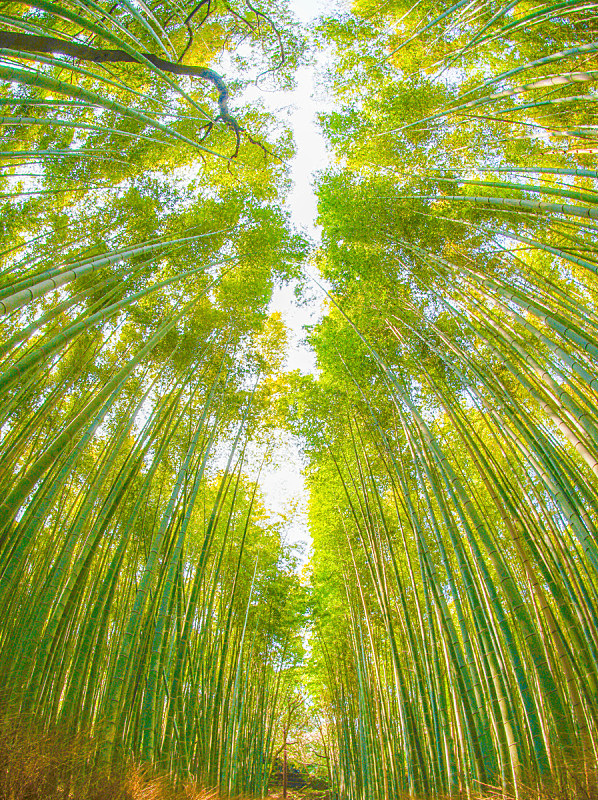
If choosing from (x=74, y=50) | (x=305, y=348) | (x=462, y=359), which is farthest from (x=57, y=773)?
(x=305, y=348)

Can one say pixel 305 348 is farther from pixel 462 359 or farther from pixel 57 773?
pixel 57 773

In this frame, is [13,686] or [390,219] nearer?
[13,686]

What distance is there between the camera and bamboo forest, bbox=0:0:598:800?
284cm

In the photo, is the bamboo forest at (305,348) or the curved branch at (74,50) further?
the bamboo forest at (305,348)

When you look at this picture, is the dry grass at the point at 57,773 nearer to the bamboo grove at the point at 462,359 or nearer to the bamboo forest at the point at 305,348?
the bamboo forest at the point at 305,348

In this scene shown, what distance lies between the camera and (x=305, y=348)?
6.06 meters

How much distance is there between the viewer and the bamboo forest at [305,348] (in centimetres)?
284

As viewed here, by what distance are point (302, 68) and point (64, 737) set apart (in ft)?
20.6

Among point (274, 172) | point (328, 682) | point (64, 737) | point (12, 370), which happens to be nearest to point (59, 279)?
point (12, 370)

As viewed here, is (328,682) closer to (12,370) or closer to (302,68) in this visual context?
(12,370)

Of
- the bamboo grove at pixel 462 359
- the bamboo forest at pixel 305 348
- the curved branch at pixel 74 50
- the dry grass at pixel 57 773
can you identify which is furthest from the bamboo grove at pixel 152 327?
the bamboo grove at pixel 462 359

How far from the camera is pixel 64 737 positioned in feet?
6.39

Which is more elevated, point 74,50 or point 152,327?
point 152,327

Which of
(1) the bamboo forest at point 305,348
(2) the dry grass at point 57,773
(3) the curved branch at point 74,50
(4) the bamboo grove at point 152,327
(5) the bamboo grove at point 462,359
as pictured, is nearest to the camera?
(2) the dry grass at point 57,773
